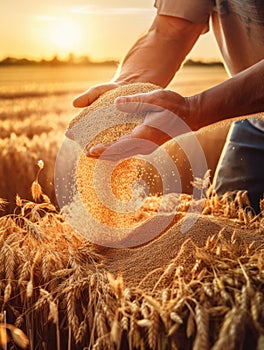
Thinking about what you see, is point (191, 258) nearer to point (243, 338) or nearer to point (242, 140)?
point (243, 338)

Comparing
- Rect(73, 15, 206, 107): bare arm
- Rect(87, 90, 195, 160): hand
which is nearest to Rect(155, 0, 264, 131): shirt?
Rect(73, 15, 206, 107): bare arm

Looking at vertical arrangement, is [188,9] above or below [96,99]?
above

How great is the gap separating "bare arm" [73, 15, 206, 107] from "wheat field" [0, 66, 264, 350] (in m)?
0.58

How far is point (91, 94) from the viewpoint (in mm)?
2215

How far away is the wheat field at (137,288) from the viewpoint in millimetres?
1288

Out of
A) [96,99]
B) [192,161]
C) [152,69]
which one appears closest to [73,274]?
[96,99]

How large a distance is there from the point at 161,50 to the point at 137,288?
49.1 inches

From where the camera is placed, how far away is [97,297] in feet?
5.03

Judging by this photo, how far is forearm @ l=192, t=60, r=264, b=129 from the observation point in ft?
6.20

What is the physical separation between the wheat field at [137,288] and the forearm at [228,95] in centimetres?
34

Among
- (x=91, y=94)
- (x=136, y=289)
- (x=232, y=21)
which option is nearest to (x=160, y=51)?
(x=232, y=21)

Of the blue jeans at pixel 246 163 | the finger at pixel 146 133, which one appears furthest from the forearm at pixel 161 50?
the finger at pixel 146 133

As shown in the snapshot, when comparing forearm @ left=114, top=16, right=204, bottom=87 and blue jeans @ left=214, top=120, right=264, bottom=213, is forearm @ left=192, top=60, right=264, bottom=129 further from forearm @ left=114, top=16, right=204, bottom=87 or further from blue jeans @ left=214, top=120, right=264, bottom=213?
blue jeans @ left=214, top=120, right=264, bottom=213

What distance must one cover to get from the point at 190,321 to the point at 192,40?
1534 millimetres
